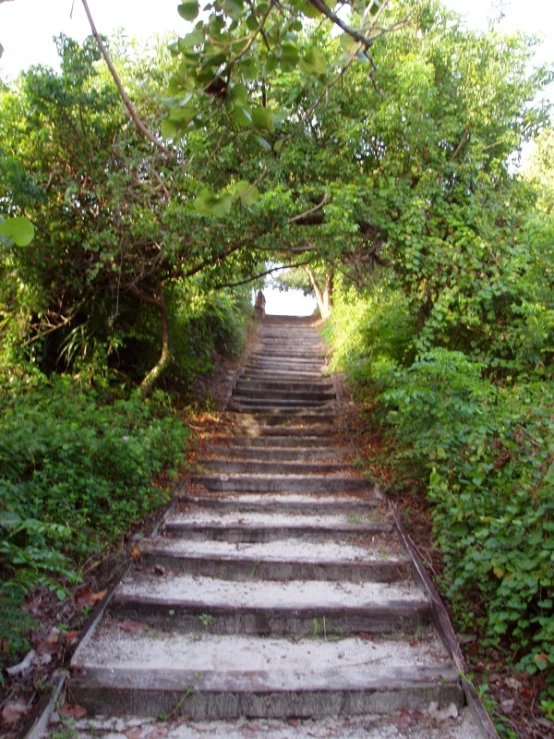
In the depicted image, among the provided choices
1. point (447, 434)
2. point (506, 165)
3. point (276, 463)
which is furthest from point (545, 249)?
point (276, 463)

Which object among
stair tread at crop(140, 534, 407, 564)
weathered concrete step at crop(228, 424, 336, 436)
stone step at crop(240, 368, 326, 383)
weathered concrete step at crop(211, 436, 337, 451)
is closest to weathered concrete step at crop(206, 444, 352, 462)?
weathered concrete step at crop(211, 436, 337, 451)

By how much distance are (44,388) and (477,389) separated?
4.45 metres

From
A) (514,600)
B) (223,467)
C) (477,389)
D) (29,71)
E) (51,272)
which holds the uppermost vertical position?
(29,71)

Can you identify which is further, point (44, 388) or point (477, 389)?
point (44, 388)

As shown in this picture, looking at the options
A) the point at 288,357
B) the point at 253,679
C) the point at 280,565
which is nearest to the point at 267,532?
the point at 280,565

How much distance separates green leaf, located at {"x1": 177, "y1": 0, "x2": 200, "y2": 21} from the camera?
1614mm

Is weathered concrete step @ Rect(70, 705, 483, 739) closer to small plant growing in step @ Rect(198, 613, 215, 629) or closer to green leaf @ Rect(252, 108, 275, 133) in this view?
small plant growing in step @ Rect(198, 613, 215, 629)

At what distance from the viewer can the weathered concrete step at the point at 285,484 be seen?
5.41 meters

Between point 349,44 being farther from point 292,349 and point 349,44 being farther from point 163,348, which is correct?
point 292,349

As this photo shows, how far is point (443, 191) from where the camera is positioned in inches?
246

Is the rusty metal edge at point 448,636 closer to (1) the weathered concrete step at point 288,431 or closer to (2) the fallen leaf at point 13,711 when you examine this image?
(2) the fallen leaf at point 13,711

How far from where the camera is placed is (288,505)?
4.90 meters

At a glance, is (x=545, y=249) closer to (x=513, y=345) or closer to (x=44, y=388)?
(x=513, y=345)

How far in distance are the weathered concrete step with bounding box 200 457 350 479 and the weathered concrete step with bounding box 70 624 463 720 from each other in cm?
296
